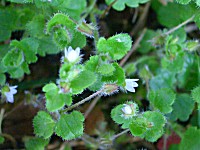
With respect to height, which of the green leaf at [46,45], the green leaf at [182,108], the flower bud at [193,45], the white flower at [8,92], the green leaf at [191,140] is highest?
the green leaf at [46,45]

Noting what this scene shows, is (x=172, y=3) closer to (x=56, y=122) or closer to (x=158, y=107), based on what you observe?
(x=158, y=107)

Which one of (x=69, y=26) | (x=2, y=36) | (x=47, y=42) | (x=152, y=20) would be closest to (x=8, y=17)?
(x=2, y=36)

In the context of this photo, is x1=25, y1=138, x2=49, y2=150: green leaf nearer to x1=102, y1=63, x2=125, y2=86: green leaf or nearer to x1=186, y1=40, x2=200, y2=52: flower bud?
x1=102, y1=63, x2=125, y2=86: green leaf

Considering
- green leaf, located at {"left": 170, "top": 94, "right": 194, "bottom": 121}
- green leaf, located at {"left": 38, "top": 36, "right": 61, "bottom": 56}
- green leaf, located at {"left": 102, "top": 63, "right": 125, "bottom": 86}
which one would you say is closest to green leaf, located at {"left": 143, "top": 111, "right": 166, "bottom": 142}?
green leaf, located at {"left": 102, "top": 63, "right": 125, "bottom": 86}

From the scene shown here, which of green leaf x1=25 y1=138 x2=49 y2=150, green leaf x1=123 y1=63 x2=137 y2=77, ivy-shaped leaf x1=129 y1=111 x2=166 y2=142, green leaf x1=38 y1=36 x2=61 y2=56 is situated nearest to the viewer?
ivy-shaped leaf x1=129 y1=111 x2=166 y2=142

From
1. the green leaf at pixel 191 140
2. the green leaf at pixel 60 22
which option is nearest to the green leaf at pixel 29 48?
the green leaf at pixel 60 22

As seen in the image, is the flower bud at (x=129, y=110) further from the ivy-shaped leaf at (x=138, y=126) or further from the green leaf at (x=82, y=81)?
the green leaf at (x=82, y=81)
